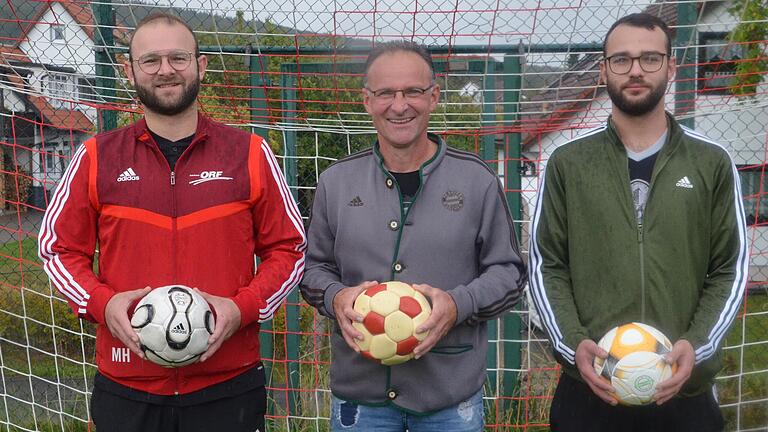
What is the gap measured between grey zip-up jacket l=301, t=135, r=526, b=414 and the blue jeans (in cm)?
4

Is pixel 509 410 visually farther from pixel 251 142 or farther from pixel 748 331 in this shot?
pixel 748 331

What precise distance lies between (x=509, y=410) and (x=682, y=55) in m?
2.52

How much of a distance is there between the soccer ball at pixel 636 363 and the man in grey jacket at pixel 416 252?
412mm

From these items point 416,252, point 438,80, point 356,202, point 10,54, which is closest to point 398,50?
point 356,202

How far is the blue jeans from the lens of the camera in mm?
2791

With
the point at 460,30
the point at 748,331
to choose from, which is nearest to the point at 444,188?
the point at 460,30

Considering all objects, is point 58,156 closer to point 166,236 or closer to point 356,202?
point 166,236

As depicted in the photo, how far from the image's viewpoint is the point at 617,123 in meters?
2.87

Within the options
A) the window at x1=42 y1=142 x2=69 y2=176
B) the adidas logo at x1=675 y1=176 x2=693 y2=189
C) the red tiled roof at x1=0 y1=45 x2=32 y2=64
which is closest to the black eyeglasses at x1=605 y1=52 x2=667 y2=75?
the adidas logo at x1=675 y1=176 x2=693 y2=189

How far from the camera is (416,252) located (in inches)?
109

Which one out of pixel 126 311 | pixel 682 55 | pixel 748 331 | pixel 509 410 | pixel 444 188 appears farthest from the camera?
pixel 748 331

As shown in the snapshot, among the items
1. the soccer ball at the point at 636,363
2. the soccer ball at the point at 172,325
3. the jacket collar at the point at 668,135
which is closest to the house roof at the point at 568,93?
the jacket collar at the point at 668,135

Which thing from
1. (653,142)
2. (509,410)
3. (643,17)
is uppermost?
(643,17)

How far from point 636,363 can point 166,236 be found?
5.61ft
